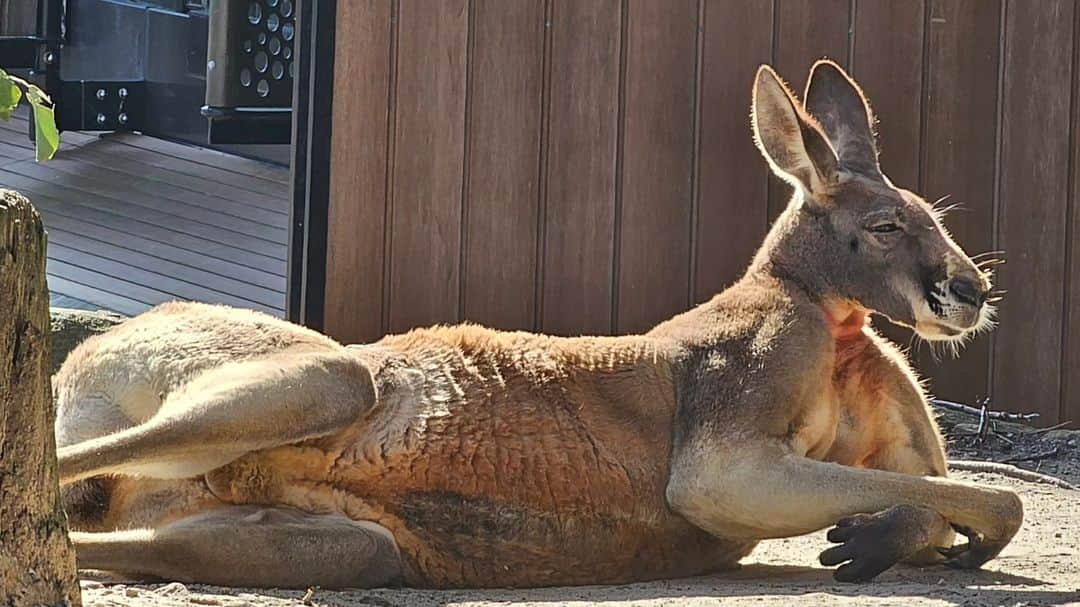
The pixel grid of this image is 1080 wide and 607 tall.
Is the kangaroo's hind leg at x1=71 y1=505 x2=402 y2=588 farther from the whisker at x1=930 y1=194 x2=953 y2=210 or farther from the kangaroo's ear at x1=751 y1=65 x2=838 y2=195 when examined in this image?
the whisker at x1=930 y1=194 x2=953 y2=210

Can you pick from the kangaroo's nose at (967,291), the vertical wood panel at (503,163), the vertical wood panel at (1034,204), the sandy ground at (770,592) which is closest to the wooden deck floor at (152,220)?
the vertical wood panel at (503,163)

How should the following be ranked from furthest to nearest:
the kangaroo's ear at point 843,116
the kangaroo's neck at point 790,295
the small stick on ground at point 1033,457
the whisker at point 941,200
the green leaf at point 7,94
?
the whisker at point 941,200, the small stick on ground at point 1033,457, the kangaroo's ear at point 843,116, the kangaroo's neck at point 790,295, the green leaf at point 7,94

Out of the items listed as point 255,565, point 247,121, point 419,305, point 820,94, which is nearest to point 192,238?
point 247,121

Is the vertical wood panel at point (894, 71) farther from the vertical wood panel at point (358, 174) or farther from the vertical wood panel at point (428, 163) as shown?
the vertical wood panel at point (358, 174)

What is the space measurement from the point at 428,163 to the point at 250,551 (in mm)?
3317

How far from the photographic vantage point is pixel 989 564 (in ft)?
→ 16.3

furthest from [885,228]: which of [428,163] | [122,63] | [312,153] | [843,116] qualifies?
[122,63]

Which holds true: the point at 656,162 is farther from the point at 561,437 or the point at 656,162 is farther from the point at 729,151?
the point at 561,437

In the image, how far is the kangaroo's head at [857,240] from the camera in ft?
16.5

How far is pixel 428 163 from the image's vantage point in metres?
7.55

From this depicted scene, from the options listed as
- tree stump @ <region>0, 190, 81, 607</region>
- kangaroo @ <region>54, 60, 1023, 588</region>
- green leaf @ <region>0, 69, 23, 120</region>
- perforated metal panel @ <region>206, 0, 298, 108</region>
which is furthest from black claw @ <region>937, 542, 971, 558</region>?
perforated metal panel @ <region>206, 0, 298, 108</region>

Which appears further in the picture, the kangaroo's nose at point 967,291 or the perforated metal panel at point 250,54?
the perforated metal panel at point 250,54

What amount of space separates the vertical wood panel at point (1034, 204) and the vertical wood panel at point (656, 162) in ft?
4.23

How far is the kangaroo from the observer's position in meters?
4.56
